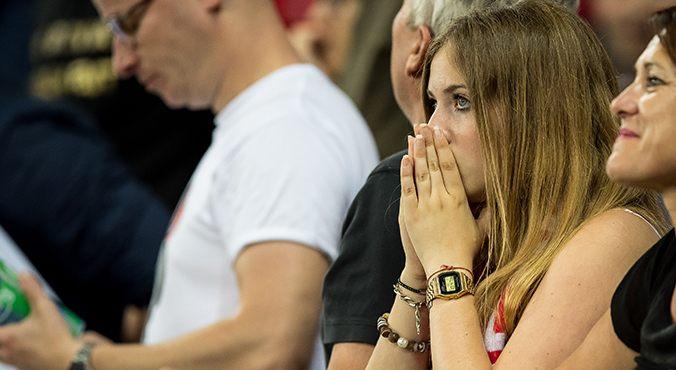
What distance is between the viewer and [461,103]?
46.9 inches

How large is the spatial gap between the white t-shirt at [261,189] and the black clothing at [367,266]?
396mm

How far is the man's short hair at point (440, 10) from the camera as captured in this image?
4.32ft

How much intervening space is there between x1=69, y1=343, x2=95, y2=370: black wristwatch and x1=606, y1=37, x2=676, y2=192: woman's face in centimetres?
135

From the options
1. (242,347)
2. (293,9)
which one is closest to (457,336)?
(242,347)

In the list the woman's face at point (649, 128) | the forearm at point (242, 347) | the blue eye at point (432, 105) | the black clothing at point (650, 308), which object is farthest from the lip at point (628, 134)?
the forearm at point (242, 347)

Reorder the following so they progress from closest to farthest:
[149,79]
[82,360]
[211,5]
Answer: [82,360], [211,5], [149,79]

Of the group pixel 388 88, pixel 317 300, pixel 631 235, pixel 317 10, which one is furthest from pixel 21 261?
pixel 631 235

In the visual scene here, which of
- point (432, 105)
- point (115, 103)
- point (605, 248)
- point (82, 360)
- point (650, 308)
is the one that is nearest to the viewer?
point (650, 308)

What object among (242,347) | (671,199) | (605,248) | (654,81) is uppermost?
(654,81)

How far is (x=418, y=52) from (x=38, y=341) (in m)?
1.15

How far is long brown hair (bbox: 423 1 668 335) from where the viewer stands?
3.78 feet

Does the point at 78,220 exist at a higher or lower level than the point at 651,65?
lower

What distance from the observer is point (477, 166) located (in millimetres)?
1185

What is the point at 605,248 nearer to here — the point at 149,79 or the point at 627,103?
the point at 627,103
